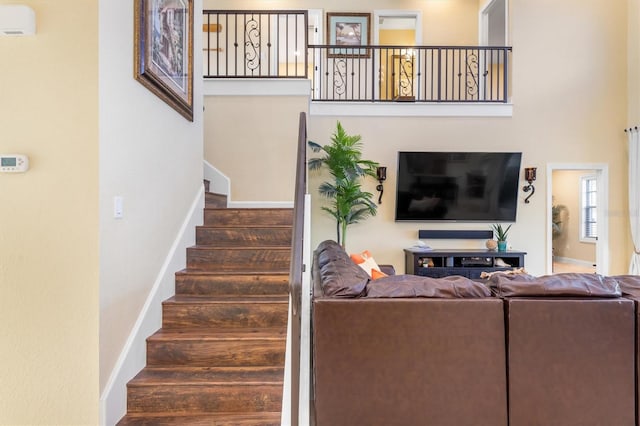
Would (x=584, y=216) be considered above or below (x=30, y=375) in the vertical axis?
above

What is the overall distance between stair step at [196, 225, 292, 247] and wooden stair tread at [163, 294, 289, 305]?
0.69 meters

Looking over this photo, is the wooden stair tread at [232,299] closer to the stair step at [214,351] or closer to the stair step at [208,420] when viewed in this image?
the stair step at [214,351]

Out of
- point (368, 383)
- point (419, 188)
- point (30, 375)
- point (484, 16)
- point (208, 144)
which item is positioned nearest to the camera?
point (30, 375)

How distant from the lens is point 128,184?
2250 millimetres

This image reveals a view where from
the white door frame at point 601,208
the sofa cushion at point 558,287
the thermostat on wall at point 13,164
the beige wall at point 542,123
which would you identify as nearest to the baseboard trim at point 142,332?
the thermostat on wall at point 13,164

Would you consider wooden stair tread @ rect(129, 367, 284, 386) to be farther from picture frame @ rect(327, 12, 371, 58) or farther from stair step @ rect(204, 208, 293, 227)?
picture frame @ rect(327, 12, 371, 58)

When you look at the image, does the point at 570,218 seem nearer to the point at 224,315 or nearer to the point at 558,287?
the point at 558,287

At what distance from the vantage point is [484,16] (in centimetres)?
662

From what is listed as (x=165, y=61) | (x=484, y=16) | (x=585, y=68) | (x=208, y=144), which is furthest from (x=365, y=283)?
(x=484, y=16)

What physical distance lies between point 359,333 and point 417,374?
0.40 meters

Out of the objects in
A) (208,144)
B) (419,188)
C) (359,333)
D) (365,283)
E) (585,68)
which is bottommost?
(359,333)

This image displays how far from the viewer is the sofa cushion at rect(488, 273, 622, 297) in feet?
6.98

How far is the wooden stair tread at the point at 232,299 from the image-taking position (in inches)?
106

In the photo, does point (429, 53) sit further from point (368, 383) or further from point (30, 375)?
point (30, 375)
